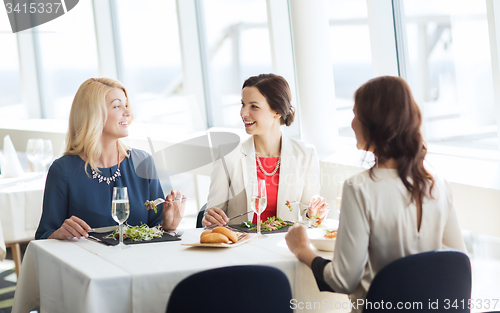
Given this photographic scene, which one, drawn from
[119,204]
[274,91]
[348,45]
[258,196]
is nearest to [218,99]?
[348,45]

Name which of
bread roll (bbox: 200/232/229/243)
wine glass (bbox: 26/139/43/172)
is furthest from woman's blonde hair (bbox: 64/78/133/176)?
wine glass (bbox: 26/139/43/172)

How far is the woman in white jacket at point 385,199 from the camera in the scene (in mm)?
1341

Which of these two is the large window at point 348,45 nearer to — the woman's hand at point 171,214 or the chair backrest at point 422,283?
the woman's hand at point 171,214

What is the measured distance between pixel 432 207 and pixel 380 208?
173mm

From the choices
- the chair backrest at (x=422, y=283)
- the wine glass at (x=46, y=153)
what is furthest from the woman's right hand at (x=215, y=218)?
the wine glass at (x=46, y=153)

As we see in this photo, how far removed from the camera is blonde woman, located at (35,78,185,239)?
6.88ft

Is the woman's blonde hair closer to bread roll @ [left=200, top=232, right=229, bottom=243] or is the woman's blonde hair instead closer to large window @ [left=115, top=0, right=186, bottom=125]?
bread roll @ [left=200, top=232, right=229, bottom=243]

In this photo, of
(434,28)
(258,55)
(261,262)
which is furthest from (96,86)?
(258,55)

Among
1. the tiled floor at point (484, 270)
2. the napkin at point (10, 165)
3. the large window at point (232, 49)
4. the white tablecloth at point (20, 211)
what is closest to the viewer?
the tiled floor at point (484, 270)

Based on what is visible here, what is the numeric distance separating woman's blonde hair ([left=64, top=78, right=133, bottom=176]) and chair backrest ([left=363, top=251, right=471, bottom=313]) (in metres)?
1.40

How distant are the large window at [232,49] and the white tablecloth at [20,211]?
2096 mm

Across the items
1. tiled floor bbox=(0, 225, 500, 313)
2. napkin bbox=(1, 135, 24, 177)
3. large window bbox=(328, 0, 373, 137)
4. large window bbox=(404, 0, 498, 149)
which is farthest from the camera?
napkin bbox=(1, 135, 24, 177)

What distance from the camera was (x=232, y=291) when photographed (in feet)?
4.19

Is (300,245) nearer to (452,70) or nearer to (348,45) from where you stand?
(452,70)
